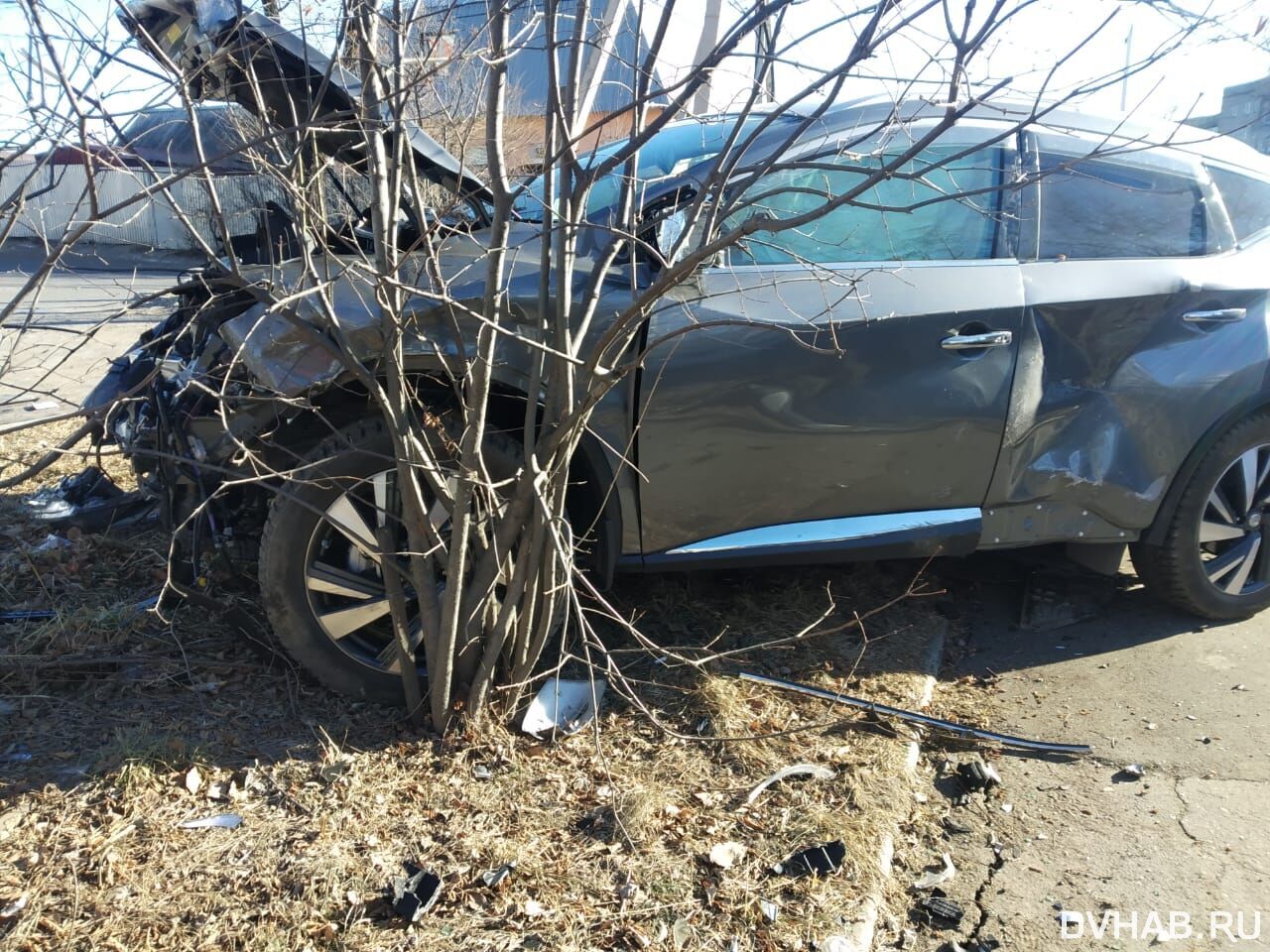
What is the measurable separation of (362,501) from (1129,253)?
2.92 m

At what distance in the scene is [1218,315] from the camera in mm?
3809

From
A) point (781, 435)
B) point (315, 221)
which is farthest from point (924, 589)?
point (315, 221)

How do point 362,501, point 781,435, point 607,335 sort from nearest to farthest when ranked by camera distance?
point 607,335, point 362,501, point 781,435

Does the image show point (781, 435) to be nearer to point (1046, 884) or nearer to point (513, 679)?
point (513, 679)

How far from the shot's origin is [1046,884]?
2750 millimetres

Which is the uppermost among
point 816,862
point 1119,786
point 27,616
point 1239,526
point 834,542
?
point 834,542

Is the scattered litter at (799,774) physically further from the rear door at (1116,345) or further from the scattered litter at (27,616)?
the scattered litter at (27,616)

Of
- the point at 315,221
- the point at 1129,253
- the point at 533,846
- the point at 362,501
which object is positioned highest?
the point at 315,221

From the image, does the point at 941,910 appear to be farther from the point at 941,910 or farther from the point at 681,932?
the point at 681,932

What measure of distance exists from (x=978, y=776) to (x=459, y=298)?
2.19 metres

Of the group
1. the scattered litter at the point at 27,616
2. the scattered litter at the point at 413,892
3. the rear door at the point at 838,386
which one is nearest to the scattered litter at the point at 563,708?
the rear door at the point at 838,386

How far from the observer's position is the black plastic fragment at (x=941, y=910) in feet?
8.54

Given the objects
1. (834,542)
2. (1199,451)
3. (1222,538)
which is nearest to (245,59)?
(834,542)

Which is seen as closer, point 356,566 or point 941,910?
point 941,910
